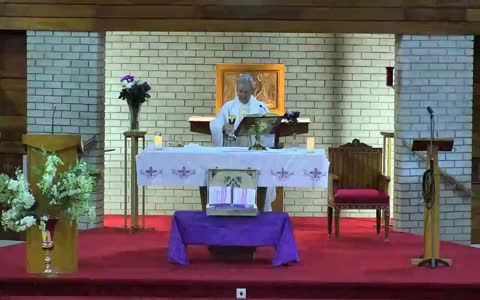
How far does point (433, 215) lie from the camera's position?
22.7 feet

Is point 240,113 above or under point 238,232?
above

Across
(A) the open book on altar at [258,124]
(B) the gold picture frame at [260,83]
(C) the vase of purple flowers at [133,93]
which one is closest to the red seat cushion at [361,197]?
(A) the open book on altar at [258,124]

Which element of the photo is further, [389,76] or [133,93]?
[389,76]

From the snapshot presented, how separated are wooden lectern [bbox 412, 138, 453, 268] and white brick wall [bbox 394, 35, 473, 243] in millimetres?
1979

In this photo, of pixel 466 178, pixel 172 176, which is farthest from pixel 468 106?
pixel 172 176

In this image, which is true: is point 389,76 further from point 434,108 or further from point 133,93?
point 133,93

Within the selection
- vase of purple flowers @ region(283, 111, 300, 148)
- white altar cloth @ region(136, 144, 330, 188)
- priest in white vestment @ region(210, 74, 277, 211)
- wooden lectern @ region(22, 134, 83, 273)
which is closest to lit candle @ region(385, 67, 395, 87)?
vase of purple flowers @ region(283, 111, 300, 148)

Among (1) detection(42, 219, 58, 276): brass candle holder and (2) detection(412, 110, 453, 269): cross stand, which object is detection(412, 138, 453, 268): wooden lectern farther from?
(1) detection(42, 219, 58, 276): brass candle holder

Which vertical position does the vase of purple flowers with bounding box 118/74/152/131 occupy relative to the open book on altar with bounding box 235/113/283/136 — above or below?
above

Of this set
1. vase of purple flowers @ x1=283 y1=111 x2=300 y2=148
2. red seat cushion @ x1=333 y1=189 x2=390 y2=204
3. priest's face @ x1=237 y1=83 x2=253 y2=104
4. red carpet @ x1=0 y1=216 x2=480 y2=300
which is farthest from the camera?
vase of purple flowers @ x1=283 y1=111 x2=300 y2=148

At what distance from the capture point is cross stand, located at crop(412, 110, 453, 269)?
6.89 metres

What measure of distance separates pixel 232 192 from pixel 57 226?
1407mm

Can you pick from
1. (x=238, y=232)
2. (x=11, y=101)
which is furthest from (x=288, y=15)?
(x=11, y=101)

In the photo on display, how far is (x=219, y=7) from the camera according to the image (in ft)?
29.1
